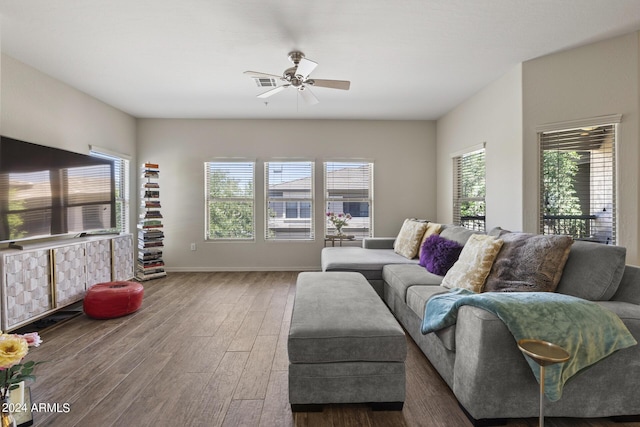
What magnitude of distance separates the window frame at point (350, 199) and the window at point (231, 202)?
135cm

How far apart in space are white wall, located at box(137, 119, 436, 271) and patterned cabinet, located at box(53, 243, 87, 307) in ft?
6.42

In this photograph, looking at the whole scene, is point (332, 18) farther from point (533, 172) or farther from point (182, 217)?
point (182, 217)

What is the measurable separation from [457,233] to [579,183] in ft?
4.23

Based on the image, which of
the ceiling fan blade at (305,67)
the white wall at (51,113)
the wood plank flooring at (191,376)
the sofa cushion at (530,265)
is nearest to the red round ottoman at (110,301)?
the wood plank flooring at (191,376)

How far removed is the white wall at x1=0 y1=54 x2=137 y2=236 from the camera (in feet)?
9.75

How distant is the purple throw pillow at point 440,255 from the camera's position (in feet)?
9.45

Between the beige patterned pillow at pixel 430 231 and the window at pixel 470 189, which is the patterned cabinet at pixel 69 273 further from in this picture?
the window at pixel 470 189

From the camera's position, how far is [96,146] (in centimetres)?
411

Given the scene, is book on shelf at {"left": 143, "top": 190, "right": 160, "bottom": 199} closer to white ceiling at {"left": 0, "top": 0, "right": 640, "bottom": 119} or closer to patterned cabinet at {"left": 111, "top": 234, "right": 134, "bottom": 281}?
patterned cabinet at {"left": 111, "top": 234, "right": 134, "bottom": 281}

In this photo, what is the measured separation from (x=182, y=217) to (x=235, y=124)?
191cm

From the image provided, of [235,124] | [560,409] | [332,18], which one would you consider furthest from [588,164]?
[235,124]

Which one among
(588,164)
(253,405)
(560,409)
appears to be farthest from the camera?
(588,164)

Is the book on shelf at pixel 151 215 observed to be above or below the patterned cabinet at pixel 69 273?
above

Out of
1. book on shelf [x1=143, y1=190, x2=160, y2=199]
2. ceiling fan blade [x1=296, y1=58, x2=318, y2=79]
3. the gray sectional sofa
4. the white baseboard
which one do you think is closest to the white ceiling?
ceiling fan blade [x1=296, y1=58, x2=318, y2=79]
